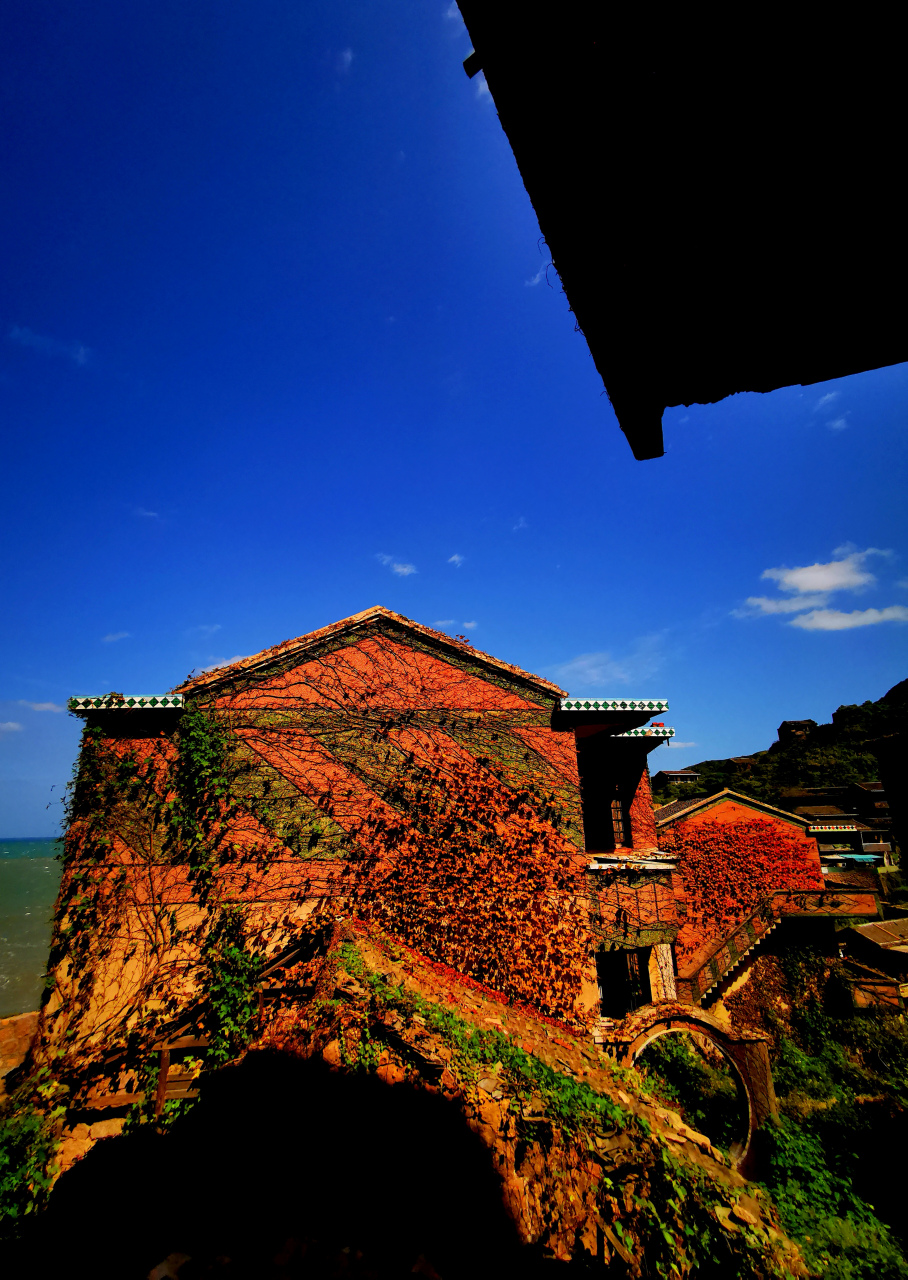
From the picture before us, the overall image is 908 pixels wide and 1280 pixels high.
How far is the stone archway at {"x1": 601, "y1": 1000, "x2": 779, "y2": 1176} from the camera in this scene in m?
7.39

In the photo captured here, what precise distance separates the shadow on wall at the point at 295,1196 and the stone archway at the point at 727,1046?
13.5ft

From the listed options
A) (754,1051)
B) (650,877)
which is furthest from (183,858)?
(754,1051)

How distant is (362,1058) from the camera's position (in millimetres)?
5832

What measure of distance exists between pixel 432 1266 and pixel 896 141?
6298 mm

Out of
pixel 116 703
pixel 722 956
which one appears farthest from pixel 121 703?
pixel 722 956

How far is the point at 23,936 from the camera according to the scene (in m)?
41.8

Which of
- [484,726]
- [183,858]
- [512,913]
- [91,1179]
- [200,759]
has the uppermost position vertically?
[484,726]

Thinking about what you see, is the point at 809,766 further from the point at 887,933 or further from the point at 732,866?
the point at 732,866

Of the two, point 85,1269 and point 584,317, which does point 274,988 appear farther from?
point 584,317

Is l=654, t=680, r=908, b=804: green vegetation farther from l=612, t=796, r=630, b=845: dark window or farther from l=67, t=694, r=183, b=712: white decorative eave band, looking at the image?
l=67, t=694, r=183, b=712: white decorative eave band

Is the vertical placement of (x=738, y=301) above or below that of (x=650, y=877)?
above

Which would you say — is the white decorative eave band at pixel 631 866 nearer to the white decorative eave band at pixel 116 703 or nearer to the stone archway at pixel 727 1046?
the stone archway at pixel 727 1046

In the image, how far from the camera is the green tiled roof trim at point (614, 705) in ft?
36.0

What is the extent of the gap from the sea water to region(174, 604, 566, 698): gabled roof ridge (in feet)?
13.8
